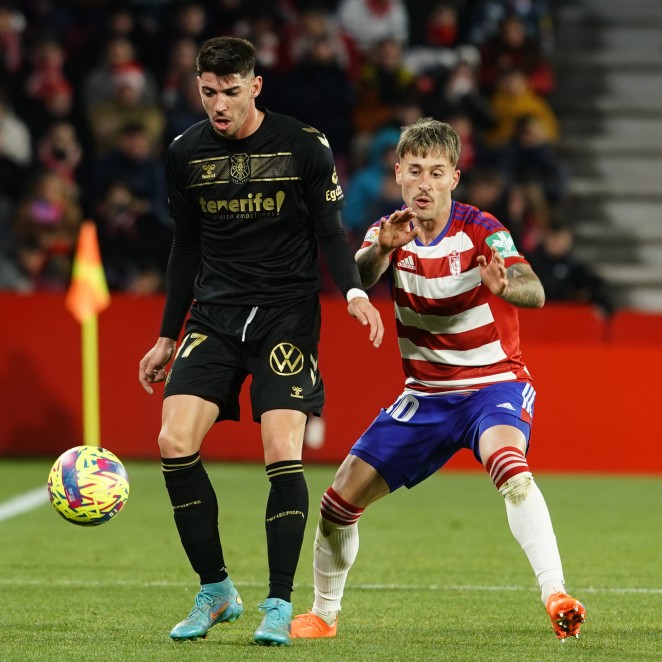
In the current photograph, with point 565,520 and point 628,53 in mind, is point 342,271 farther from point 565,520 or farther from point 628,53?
point 628,53

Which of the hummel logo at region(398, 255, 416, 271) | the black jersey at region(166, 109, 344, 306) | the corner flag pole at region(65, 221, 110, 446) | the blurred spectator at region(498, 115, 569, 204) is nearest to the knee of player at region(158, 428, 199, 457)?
the black jersey at region(166, 109, 344, 306)

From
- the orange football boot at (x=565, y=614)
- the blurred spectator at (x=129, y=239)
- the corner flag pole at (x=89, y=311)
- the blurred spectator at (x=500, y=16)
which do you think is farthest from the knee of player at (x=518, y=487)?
the blurred spectator at (x=500, y=16)

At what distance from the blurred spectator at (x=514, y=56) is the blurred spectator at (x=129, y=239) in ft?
15.4

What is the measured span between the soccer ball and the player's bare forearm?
127cm

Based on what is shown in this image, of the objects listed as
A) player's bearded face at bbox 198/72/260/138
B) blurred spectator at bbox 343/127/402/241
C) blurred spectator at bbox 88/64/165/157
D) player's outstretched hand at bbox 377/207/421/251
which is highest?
player's bearded face at bbox 198/72/260/138

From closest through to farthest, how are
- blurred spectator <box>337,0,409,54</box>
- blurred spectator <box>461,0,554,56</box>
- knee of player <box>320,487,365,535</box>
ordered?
knee of player <box>320,487,365,535</box> < blurred spectator <box>337,0,409,54</box> < blurred spectator <box>461,0,554,56</box>

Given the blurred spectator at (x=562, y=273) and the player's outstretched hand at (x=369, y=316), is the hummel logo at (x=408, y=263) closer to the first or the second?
the player's outstretched hand at (x=369, y=316)

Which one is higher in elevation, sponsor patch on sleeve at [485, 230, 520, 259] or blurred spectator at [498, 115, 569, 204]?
sponsor patch on sleeve at [485, 230, 520, 259]

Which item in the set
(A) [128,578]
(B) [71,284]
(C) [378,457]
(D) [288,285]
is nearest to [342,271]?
(D) [288,285]

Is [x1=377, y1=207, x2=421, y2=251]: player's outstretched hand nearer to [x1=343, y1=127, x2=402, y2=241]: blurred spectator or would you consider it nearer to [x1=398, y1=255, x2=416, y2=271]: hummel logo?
[x1=398, y1=255, x2=416, y2=271]: hummel logo

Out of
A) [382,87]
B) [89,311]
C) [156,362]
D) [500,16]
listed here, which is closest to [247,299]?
[156,362]

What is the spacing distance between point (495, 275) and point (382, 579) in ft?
8.13

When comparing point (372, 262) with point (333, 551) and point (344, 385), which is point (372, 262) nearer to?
point (333, 551)

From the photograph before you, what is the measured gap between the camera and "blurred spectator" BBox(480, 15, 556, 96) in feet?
54.4
